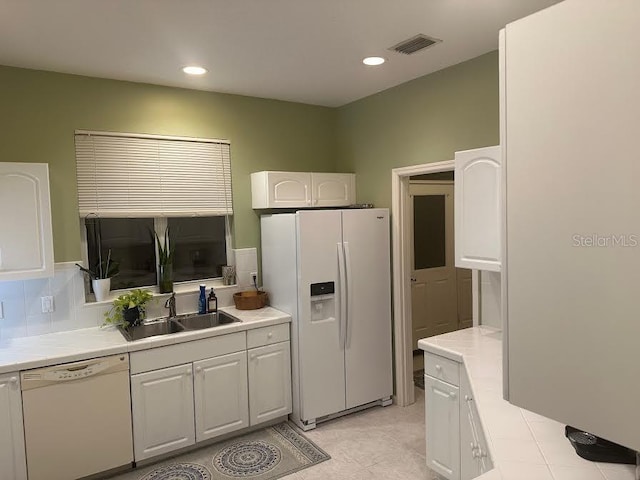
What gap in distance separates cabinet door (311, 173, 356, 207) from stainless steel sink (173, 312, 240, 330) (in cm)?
127

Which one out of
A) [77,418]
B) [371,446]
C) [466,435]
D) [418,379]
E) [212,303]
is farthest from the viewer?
[418,379]

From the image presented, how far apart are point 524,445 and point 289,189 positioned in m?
2.91

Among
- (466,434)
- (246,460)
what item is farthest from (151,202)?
(466,434)

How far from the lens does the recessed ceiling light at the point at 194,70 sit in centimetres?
322

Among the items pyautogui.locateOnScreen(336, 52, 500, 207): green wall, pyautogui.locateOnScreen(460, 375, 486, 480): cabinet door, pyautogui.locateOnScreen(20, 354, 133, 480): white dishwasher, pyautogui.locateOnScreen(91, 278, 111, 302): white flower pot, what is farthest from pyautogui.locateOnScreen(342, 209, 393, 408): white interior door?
pyautogui.locateOnScreen(91, 278, 111, 302): white flower pot

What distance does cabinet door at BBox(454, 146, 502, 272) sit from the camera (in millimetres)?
2631

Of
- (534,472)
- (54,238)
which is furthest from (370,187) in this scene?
(534,472)

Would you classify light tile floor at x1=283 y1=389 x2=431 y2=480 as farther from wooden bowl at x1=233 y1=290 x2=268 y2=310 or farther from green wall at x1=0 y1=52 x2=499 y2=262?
green wall at x1=0 y1=52 x2=499 y2=262

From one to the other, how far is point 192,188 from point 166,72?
3.12 feet

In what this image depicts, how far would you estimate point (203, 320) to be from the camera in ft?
12.3

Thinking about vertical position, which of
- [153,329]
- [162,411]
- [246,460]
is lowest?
[246,460]

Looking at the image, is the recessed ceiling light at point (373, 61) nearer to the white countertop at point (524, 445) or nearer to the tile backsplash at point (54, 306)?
the white countertop at point (524, 445)

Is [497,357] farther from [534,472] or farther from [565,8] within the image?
[565,8]

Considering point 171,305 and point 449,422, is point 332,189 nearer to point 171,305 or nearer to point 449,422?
point 171,305
